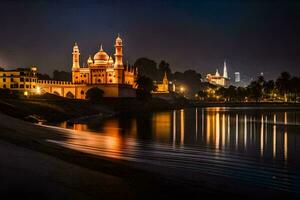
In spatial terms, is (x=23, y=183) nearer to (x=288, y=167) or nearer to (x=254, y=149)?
(x=288, y=167)

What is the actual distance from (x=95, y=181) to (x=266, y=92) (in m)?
159

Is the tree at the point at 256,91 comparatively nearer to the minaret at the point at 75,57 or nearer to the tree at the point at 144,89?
the tree at the point at 144,89

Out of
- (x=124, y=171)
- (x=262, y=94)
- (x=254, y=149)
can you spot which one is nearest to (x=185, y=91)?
(x=262, y=94)

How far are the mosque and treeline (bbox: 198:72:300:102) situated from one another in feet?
192

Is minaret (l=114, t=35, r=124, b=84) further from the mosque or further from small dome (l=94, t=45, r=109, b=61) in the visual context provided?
small dome (l=94, t=45, r=109, b=61)

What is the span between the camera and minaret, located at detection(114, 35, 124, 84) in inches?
4411

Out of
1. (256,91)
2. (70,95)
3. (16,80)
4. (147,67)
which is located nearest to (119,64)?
(70,95)

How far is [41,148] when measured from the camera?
21156 mm

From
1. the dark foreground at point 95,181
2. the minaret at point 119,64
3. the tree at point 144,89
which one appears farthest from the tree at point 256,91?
the dark foreground at point 95,181

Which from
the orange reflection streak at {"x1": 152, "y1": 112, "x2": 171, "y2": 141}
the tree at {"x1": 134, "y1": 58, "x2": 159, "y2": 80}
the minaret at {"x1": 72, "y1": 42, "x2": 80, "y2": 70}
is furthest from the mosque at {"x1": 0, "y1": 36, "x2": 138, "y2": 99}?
the tree at {"x1": 134, "y1": 58, "x2": 159, "y2": 80}

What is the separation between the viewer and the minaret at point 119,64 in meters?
112

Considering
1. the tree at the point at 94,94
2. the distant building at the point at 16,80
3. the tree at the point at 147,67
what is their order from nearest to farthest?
the distant building at the point at 16,80, the tree at the point at 94,94, the tree at the point at 147,67

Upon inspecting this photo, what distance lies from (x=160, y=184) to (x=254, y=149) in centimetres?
1543

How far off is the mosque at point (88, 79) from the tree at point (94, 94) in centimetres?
681
